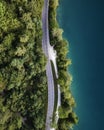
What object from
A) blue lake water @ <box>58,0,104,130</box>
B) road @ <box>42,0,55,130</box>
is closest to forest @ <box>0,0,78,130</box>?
road @ <box>42,0,55,130</box>

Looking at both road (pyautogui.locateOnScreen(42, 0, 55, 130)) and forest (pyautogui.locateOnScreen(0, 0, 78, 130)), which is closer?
forest (pyautogui.locateOnScreen(0, 0, 78, 130))

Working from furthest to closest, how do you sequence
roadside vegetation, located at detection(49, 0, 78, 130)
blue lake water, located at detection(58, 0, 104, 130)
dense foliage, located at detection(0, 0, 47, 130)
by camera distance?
blue lake water, located at detection(58, 0, 104, 130) < roadside vegetation, located at detection(49, 0, 78, 130) < dense foliage, located at detection(0, 0, 47, 130)

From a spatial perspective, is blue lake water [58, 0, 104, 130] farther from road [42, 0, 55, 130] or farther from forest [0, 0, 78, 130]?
forest [0, 0, 78, 130]

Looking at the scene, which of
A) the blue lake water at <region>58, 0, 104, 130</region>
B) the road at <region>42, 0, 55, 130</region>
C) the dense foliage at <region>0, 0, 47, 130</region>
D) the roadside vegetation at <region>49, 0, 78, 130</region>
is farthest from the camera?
the blue lake water at <region>58, 0, 104, 130</region>

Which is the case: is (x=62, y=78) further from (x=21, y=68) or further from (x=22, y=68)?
(x=21, y=68)

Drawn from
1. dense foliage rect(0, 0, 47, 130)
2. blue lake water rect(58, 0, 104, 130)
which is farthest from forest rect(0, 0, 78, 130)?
blue lake water rect(58, 0, 104, 130)

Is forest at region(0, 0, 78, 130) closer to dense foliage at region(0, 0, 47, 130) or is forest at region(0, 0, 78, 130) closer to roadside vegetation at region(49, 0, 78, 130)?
dense foliage at region(0, 0, 47, 130)

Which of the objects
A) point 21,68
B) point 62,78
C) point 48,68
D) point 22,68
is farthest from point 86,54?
point 21,68
